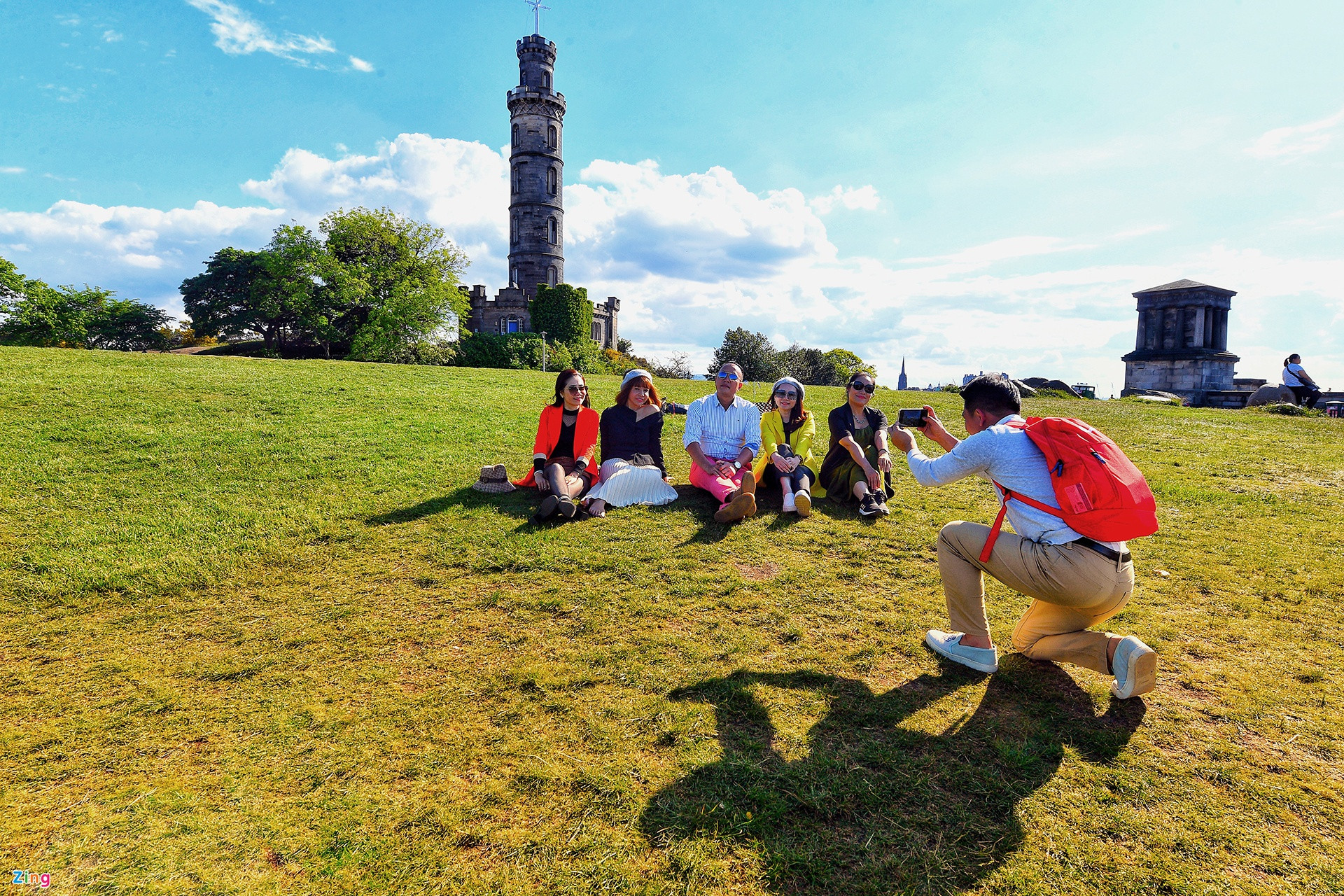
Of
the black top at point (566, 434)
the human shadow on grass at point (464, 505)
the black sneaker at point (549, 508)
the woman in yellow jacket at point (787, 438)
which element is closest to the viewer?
the black sneaker at point (549, 508)

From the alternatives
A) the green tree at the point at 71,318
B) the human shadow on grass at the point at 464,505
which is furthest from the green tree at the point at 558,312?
the human shadow on grass at the point at 464,505

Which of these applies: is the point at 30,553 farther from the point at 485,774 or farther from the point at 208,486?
the point at 485,774

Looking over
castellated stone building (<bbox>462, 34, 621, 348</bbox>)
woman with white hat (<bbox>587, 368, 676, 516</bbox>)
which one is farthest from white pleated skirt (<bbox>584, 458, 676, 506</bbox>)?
castellated stone building (<bbox>462, 34, 621, 348</bbox>)

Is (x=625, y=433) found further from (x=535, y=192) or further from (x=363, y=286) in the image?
(x=535, y=192)

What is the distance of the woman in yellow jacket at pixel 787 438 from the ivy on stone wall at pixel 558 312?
4792cm

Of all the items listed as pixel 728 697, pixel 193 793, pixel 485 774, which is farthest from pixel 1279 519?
pixel 193 793

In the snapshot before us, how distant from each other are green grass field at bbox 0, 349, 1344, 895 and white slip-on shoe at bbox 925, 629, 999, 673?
4.8 inches

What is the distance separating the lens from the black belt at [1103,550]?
3.55 m

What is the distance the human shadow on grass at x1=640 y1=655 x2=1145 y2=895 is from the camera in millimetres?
2588

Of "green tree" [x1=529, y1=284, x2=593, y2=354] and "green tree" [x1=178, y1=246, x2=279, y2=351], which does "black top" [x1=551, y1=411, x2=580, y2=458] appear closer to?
"green tree" [x1=529, y1=284, x2=593, y2=354]

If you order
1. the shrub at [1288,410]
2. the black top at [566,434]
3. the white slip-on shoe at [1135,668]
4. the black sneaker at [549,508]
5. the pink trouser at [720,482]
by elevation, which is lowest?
the white slip-on shoe at [1135,668]

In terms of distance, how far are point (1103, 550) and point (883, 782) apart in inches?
73.9

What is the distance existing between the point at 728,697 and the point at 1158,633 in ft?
11.4

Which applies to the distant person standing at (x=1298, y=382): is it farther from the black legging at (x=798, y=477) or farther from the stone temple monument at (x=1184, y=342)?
the black legging at (x=798, y=477)
